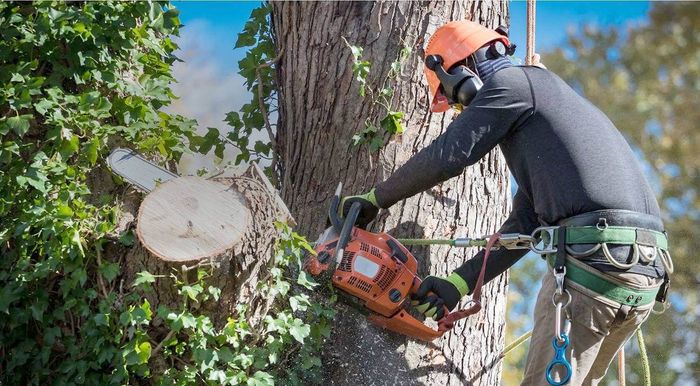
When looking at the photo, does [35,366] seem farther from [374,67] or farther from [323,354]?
[374,67]

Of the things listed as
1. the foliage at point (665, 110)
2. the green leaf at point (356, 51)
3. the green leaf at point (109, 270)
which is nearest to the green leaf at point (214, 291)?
the green leaf at point (109, 270)

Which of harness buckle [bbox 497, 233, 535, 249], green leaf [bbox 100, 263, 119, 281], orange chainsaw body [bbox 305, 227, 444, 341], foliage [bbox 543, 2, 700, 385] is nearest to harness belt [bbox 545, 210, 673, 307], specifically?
harness buckle [bbox 497, 233, 535, 249]

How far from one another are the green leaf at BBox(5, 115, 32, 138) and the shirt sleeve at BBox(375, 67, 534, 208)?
164cm

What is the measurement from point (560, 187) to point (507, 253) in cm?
61

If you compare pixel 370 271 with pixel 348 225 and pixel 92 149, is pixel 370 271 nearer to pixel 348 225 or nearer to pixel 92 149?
pixel 348 225

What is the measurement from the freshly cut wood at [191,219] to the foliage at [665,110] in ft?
40.2

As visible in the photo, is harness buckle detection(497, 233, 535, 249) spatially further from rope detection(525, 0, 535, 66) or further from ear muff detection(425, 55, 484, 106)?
rope detection(525, 0, 535, 66)

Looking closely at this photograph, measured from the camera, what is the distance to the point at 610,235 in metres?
3.27

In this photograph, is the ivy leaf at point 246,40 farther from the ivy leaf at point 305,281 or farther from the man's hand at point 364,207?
the ivy leaf at point 305,281

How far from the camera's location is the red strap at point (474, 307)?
12.1 feet

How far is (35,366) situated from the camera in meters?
3.68

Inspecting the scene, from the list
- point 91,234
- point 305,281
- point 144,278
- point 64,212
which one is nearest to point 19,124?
point 64,212

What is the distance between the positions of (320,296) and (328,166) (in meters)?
0.77

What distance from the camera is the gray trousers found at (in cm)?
331
